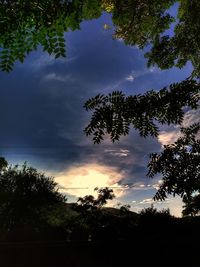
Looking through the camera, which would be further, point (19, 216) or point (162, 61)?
point (19, 216)

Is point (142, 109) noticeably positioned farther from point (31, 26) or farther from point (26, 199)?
point (26, 199)

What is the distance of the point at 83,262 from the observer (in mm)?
12938

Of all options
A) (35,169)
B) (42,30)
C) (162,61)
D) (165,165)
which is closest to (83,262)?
(162,61)

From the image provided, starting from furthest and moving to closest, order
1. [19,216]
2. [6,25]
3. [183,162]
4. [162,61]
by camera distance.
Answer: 1. [19,216]
2. [162,61]
3. [183,162]
4. [6,25]

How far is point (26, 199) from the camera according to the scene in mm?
46594

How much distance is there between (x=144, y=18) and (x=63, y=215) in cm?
4483

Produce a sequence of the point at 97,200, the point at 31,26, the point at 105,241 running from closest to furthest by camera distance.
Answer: the point at 31,26, the point at 105,241, the point at 97,200

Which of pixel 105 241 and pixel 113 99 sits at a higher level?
pixel 113 99

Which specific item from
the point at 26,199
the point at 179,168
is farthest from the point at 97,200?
the point at 179,168

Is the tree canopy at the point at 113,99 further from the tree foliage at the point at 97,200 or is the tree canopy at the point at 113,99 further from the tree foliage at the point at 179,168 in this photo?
the tree foliage at the point at 97,200

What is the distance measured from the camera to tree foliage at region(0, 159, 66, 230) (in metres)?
45.9

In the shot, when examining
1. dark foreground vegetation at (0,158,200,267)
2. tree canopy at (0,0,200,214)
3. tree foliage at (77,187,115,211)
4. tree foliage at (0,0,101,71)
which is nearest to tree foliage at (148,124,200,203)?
tree canopy at (0,0,200,214)

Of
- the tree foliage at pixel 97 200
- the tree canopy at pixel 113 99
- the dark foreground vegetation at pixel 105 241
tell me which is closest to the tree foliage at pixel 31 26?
the tree canopy at pixel 113 99

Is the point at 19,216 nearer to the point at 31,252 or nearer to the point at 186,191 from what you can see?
the point at 31,252
